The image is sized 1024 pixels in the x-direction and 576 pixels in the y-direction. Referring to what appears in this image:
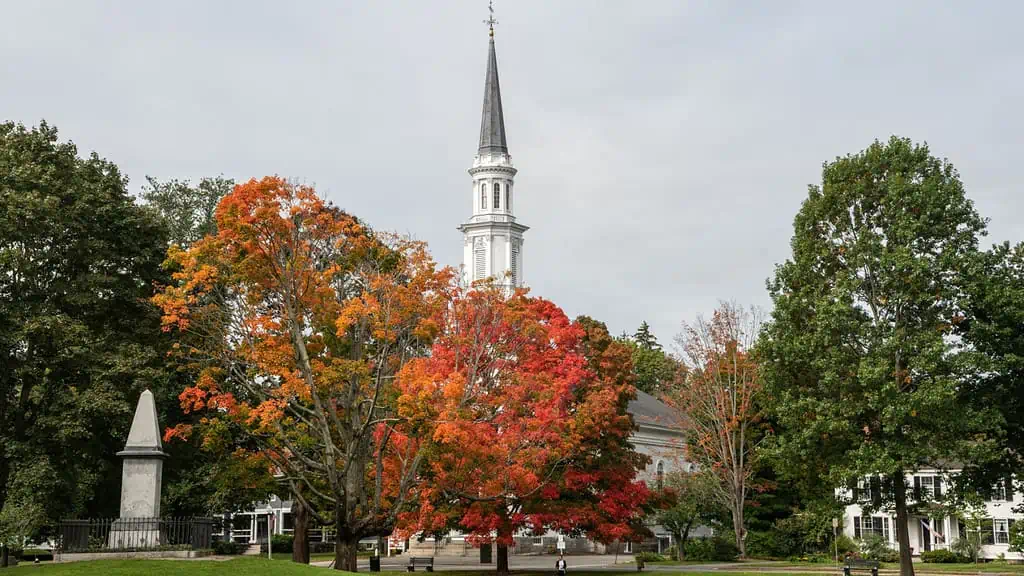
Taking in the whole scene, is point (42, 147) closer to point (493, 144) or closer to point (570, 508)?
point (570, 508)

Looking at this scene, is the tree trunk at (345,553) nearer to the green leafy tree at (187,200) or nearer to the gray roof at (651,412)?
the green leafy tree at (187,200)

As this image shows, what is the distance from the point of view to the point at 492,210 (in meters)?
79.7

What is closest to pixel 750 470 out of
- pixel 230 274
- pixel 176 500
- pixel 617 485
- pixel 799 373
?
pixel 617 485

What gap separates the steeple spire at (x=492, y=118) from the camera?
8044 centimetres

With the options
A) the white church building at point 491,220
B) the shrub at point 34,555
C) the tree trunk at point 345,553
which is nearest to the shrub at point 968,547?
the white church building at point 491,220

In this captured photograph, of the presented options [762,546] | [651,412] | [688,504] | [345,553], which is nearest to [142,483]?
[345,553]

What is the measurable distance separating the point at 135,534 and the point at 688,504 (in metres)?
33.9

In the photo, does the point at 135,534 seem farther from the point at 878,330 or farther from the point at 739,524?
the point at 739,524

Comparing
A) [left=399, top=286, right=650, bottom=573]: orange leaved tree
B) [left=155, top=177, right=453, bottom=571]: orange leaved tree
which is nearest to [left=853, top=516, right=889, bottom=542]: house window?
[left=399, top=286, right=650, bottom=573]: orange leaved tree

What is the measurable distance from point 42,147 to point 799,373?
25.6 metres

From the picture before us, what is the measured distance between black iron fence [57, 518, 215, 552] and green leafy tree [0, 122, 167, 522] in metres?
2.36

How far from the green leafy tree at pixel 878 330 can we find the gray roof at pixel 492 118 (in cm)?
4862

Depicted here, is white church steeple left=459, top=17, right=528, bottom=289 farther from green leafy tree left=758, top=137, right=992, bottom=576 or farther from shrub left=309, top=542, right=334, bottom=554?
green leafy tree left=758, top=137, right=992, bottom=576

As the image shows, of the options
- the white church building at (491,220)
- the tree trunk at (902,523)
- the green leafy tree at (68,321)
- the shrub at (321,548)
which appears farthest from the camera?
the white church building at (491,220)
